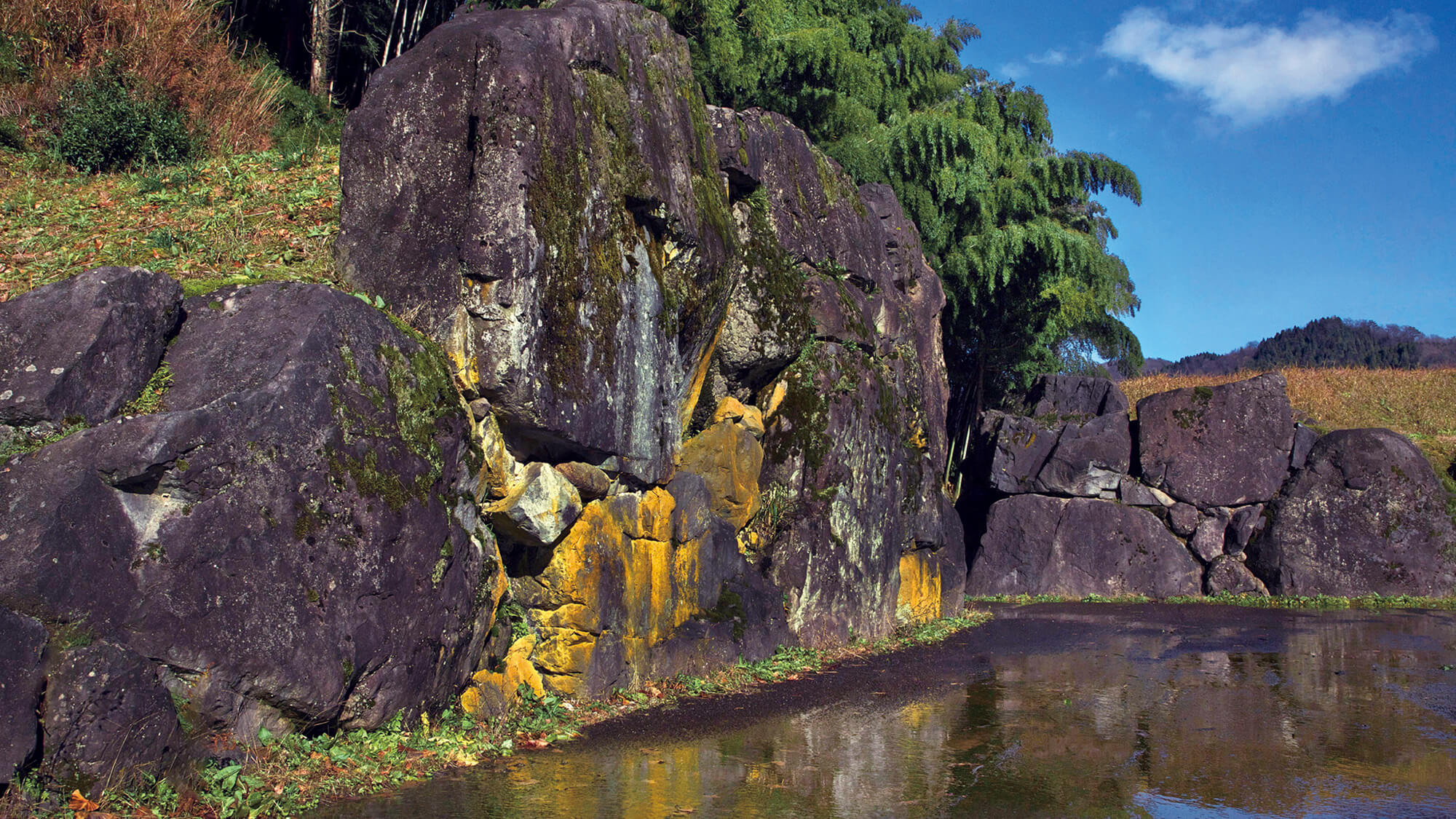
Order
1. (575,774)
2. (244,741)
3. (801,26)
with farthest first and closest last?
(801,26) < (575,774) < (244,741)

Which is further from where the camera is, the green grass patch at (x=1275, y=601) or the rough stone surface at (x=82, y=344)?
the green grass patch at (x=1275, y=601)

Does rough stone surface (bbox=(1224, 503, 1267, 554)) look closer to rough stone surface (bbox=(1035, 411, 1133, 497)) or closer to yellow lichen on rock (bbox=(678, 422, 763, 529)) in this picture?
rough stone surface (bbox=(1035, 411, 1133, 497))

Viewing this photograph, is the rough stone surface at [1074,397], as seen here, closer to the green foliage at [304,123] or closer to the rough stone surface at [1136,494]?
the rough stone surface at [1136,494]

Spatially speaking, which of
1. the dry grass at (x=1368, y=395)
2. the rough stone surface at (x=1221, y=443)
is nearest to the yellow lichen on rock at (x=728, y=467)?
the rough stone surface at (x=1221, y=443)

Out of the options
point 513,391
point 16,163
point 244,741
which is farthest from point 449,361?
point 16,163

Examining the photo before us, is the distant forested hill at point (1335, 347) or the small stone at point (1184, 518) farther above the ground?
the distant forested hill at point (1335, 347)

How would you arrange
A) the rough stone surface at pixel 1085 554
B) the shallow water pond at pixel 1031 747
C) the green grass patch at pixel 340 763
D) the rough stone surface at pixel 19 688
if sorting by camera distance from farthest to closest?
1. the rough stone surface at pixel 1085 554
2. the shallow water pond at pixel 1031 747
3. the green grass patch at pixel 340 763
4. the rough stone surface at pixel 19 688

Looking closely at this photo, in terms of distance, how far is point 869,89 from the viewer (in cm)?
2305

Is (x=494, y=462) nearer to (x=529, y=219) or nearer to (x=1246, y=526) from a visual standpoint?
(x=529, y=219)

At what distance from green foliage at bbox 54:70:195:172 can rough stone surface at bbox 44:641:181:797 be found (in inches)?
397

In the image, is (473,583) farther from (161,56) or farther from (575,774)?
(161,56)

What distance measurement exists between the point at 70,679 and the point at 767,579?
29.2 feet

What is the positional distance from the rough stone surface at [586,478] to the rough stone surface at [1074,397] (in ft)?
54.5

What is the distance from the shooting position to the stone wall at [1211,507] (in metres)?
21.3
